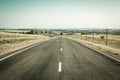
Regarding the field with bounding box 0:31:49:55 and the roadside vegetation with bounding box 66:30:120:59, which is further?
the field with bounding box 0:31:49:55

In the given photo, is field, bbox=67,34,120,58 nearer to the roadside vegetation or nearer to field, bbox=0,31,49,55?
the roadside vegetation

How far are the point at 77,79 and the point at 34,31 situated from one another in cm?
17123

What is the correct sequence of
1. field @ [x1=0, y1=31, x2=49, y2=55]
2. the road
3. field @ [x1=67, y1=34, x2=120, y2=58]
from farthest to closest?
field @ [x1=0, y1=31, x2=49, y2=55] < field @ [x1=67, y1=34, x2=120, y2=58] < the road

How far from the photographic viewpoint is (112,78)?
630 cm

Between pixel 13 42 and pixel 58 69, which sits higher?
pixel 58 69

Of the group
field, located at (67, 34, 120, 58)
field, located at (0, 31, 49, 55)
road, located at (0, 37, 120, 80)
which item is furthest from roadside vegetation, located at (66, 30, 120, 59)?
field, located at (0, 31, 49, 55)

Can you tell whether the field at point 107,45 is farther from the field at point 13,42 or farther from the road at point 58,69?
the field at point 13,42

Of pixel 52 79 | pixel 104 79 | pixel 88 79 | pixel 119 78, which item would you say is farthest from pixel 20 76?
pixel 119 78

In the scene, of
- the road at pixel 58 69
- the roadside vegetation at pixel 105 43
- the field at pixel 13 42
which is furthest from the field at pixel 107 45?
the field at pixel 13 42

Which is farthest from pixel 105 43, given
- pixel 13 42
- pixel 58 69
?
pixel 58 69

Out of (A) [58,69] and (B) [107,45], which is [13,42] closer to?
(B) [107,45]

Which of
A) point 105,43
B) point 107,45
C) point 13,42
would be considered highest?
point 13,42

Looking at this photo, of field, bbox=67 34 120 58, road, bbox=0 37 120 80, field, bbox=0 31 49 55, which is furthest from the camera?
field, bbox=0 31 49 55

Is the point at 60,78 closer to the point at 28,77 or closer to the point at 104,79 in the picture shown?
the point at 28,77
